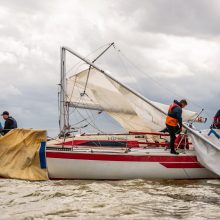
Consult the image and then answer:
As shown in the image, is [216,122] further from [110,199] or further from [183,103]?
[110,199]

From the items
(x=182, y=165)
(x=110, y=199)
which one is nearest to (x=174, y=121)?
(x=182, y=165)

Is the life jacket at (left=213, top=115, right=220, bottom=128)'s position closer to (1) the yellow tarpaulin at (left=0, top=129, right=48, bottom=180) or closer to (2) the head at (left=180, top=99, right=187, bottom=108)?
(2) the head at (left=180, top=99, right=187, bottom=108)

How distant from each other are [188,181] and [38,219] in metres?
7.56

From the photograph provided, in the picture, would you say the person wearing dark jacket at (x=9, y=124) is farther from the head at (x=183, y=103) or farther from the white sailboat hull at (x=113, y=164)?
the head at (x=183, y=103)

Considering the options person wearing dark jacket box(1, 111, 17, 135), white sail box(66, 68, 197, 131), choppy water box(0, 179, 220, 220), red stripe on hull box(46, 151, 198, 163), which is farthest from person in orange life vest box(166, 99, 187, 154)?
white sail box(66, 68, 197, 131)

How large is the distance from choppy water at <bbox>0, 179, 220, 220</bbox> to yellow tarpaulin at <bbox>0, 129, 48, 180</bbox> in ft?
1.63

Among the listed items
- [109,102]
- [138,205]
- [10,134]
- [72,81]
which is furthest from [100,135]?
[138,205]

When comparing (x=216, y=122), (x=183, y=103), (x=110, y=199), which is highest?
(x=183, y=103)

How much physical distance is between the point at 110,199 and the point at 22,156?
526cm

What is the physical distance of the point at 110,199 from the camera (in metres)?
11.2

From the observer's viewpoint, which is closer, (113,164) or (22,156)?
(113,164)

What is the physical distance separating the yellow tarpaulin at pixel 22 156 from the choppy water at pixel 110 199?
1.63ft

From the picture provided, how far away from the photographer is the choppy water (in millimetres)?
9500

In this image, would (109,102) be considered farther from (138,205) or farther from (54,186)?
(138,205)
